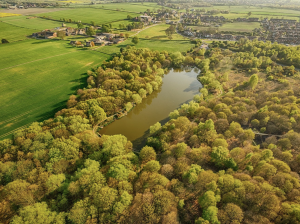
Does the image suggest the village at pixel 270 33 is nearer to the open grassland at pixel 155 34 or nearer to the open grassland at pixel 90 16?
the open grassland at pixel 155 34

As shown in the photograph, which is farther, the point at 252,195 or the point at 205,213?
the point at 252,195

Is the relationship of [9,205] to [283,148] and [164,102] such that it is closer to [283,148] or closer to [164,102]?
[164,102]

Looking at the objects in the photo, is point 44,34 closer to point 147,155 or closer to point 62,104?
point 62,104

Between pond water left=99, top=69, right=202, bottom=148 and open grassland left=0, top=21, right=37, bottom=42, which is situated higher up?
open grassland left=0, top=21, right=37, bottom=42

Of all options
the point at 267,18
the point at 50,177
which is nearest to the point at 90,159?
the point at 50,177

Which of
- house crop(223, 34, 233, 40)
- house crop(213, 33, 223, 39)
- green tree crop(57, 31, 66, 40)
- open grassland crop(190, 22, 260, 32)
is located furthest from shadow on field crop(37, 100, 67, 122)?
open grassland crop(190, 22, 260, 32)

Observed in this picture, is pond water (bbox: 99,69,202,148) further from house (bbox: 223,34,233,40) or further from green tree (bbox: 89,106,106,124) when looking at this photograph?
→ house (bbox: 223,34,233,40)
